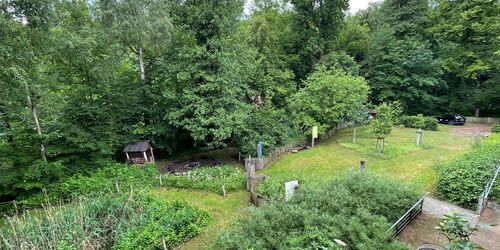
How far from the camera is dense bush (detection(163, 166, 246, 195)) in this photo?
38.6 feet

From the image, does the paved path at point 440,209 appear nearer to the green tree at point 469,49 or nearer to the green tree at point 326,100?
the green tree at point 326,100

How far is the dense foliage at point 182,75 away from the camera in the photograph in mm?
10945

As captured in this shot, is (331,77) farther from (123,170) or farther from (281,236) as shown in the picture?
(281,236)

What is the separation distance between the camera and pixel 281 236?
552 cm

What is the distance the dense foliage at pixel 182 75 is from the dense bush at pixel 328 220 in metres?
8.27

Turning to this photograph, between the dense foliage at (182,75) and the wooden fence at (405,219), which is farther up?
the dense foliage at (182,75)

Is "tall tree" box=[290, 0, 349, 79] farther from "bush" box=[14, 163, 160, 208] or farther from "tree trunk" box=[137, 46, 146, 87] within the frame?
"bush" box=[14, 163, 160, 208]

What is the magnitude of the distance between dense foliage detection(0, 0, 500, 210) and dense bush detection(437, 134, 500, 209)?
829 centimetres

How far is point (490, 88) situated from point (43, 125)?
33836 millimetres

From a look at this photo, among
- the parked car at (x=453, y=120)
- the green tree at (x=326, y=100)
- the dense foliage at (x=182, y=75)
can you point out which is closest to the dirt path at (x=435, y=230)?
the dense foliage at (x=182, y=75)

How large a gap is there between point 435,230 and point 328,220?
354cm

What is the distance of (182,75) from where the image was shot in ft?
49.9

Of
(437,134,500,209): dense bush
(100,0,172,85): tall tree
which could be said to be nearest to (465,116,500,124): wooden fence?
(437,134,500,209): dense bush

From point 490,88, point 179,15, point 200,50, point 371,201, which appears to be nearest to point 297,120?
point 200,50
